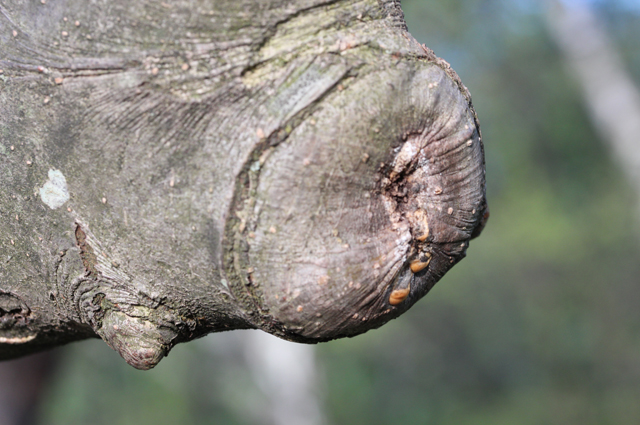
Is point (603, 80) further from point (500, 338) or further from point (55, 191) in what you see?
point (55, 191)

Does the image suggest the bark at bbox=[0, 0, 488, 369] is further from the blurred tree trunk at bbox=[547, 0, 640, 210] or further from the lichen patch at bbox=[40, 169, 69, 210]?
the blurred tree trunk at bbox=[547, 0, 640, 210]

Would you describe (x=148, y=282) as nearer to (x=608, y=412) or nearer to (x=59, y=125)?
(x=59, y=125)

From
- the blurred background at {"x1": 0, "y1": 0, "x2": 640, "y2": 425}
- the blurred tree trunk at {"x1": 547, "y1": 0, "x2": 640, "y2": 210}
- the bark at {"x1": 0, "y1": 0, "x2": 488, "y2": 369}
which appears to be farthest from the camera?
the blurred background at {"x1": 0, "y1": 0, "x2": 640, "y2": 425}

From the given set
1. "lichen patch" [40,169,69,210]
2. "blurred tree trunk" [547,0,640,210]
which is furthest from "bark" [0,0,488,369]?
"blurred tree trunk" [547,0,640,210]

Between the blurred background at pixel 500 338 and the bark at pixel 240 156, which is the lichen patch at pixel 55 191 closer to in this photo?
the bark at pixel 240 156

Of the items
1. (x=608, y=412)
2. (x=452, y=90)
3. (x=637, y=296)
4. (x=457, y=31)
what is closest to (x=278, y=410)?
(x=608, y=412)

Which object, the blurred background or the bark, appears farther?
the blurred background

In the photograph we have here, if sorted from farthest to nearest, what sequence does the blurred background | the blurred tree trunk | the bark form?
the blurred background
the blurred tree trunk
the bark

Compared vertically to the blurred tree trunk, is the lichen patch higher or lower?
lower
